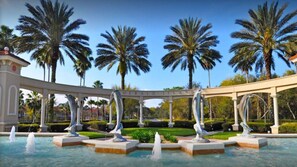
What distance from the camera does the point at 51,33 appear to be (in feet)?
75.4

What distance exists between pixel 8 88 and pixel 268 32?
22.4 meters

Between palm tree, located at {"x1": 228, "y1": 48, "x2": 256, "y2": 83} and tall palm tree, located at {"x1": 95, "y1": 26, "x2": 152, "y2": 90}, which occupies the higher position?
tall palm tree, located at {"x1": 95, "y1": 26, "x2": 152, "y2": 90}

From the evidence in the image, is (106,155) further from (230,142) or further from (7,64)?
(7,64)

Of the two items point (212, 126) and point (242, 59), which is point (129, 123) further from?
point (242, 59)

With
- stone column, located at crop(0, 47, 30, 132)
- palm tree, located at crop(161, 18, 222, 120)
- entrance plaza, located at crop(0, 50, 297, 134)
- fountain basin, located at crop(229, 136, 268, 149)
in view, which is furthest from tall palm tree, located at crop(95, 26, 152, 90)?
fountain basin, located at crop(229, 136, 268, 149)

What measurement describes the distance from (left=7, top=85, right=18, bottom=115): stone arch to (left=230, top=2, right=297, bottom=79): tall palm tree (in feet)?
67.4

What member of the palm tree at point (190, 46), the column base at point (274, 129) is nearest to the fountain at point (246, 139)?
the column base at point (274, 129)

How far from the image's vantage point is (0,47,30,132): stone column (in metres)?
16.4

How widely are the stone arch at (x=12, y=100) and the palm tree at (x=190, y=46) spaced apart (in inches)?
694

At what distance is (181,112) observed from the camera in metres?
53.0

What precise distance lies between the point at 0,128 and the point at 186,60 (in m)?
Result: 21.5

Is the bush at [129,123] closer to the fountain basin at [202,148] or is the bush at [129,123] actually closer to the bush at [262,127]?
the bush at [262,127]

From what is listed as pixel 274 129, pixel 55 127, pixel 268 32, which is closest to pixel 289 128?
pixel 274 129

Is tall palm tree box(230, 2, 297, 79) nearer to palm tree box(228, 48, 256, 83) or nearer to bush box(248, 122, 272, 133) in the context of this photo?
palm tree box(228, 48, 256, 83)
